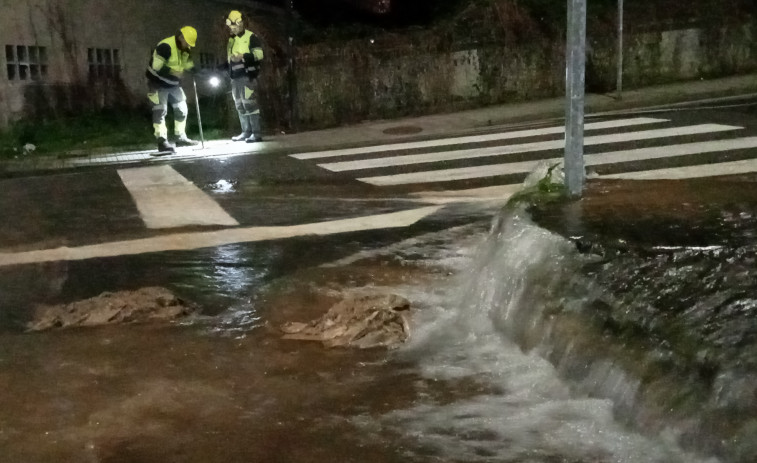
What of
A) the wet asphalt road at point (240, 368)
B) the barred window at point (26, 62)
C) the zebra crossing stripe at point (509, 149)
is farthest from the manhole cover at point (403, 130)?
the barred window at point (26, 62)

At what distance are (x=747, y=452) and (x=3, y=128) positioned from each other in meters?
13.5

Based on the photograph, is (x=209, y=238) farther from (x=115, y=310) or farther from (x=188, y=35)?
(x=188, y=35)

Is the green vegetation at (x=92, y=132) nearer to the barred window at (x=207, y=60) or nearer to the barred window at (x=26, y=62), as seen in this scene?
the barred window at (x=26, y=62)

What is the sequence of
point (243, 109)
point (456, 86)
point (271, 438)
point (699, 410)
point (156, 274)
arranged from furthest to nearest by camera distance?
point (456, 86), point (243, 109), point (156, 274), point (271, 438), point (699, 410)

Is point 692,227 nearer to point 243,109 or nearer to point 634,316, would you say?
point 634,316

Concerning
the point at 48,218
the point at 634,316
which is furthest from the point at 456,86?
the point at 634,316

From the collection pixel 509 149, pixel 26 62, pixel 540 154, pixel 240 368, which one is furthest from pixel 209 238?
pixel 26 62

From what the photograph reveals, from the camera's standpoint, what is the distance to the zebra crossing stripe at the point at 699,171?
745 centimetres

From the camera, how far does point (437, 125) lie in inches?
515

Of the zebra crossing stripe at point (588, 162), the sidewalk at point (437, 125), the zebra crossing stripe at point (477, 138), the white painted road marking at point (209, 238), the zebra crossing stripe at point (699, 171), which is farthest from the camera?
the sidewalk at point (437, 125)

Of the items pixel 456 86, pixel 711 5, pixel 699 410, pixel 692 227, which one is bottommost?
pixel 699 410

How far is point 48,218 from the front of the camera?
25.1 ft

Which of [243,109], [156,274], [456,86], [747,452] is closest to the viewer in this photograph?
[747,452]

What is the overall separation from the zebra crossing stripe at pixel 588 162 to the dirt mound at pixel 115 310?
3.80m
